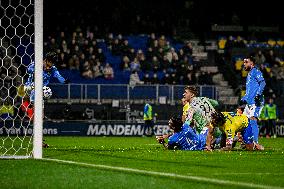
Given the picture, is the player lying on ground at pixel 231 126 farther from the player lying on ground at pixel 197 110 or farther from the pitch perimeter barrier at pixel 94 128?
the pitch perimeter barrier at pixel 94 128

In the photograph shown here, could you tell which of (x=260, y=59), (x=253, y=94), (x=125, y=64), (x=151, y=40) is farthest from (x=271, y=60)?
(x=253, y=94)

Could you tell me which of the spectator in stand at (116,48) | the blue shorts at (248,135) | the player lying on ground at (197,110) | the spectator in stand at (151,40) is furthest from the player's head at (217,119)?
the spectator in stand at (151,40)

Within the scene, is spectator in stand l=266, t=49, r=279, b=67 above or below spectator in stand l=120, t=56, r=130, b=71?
above

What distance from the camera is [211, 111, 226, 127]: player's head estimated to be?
14102 millimetres

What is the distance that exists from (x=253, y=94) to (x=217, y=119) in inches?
68.7

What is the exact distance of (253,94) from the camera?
15.5 meters

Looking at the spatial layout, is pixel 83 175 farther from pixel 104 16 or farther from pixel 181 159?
pixel 104 16

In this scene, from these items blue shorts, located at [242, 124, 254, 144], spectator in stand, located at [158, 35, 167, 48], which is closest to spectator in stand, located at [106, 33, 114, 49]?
spectator in stand, located at [158, 35, 167, 48]

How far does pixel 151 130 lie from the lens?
29.7 metres

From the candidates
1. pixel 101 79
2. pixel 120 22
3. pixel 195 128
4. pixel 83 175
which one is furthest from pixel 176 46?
pixel 83 175

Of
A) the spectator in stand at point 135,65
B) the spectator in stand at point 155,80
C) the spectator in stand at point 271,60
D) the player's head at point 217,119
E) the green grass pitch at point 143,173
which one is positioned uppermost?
the spectator in stand at point 271,60

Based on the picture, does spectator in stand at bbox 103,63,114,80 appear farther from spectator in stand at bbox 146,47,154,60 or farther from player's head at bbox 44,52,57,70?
player's head at bbox 44,52,57,70

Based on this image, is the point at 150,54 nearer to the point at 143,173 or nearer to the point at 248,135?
the point at 248,135

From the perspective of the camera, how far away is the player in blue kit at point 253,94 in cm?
1539
